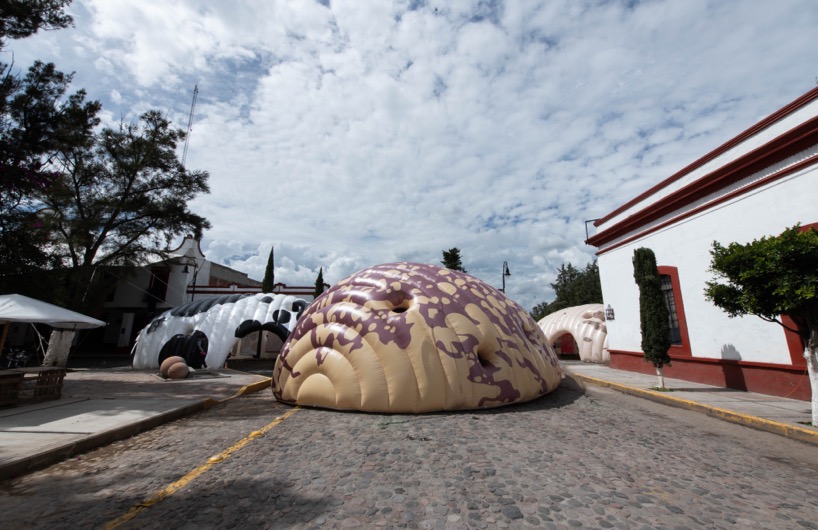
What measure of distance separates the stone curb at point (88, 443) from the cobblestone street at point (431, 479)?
0.15 m

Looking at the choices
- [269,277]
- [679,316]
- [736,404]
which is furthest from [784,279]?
[269,277]

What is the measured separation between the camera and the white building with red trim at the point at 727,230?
305 inches

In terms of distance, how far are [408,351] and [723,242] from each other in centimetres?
923

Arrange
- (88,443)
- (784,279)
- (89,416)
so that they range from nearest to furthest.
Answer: (88,443) → (89,416) → (784,279)

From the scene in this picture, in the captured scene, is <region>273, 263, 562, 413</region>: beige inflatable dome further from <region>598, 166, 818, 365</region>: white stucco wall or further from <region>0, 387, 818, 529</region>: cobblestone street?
<region>598, 166, 818, 365</region>: white stucco wall

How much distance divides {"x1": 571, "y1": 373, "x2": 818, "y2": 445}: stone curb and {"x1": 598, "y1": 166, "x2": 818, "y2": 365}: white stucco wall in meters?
2.63

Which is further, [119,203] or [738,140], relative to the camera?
[119,203]

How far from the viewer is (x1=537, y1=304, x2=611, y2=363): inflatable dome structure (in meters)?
17.1

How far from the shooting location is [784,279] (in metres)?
5.71

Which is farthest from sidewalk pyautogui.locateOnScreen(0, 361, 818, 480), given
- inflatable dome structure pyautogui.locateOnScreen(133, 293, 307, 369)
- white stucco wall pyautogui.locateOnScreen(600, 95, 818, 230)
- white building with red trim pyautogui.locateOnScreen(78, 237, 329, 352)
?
white building with red trim pyautogui.locateOnScreen(78, 237, 329, 352)

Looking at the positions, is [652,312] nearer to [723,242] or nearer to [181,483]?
[723,242]

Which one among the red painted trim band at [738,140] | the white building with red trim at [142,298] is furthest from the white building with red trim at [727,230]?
the white building with red trim at [142,298]

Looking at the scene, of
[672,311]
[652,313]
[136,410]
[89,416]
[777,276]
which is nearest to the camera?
[89,416]

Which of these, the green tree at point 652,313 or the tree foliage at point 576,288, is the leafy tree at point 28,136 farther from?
the tree foliage at point 576,288
